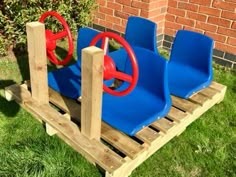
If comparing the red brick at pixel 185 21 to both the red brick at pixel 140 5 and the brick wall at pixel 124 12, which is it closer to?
the brick wall at pixel 124 12

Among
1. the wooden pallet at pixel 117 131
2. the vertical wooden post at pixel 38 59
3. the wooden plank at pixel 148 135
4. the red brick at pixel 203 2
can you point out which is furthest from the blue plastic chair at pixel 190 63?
the vertical wooden post at pixel 38 59

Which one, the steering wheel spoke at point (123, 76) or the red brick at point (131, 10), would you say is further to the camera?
the red brick at point (131, 10)

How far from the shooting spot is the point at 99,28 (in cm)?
534

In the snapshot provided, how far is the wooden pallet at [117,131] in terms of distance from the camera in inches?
101

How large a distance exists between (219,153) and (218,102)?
2.86ft

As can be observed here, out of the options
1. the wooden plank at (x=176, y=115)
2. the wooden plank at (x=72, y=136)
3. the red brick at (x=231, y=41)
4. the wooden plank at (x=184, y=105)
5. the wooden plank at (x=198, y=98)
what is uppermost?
the red brick at (x=231, y=41)

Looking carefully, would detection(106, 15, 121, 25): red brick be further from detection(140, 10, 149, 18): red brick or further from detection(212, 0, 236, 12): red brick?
detection(212, 0, 236, 12): red brick

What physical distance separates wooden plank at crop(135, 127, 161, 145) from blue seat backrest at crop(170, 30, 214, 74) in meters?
1.14

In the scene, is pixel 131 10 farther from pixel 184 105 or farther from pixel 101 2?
pixel 184 105

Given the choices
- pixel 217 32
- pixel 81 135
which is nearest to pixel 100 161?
pixel 81 135

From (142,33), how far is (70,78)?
3.50 feet

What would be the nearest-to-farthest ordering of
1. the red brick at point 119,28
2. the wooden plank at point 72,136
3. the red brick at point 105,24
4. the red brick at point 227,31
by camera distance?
the wooden plank at point 72,136, the red brick at point 227,31, the red brick at point 119,28, the red brick at point 105,24

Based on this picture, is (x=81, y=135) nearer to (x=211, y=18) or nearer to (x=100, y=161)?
(x=100, y=161)

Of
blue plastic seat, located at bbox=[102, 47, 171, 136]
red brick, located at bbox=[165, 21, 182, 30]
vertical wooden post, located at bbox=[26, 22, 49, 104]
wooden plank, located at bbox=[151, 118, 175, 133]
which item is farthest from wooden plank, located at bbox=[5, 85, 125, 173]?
red brick, located at bbox=[165, 21, 182, 30]
